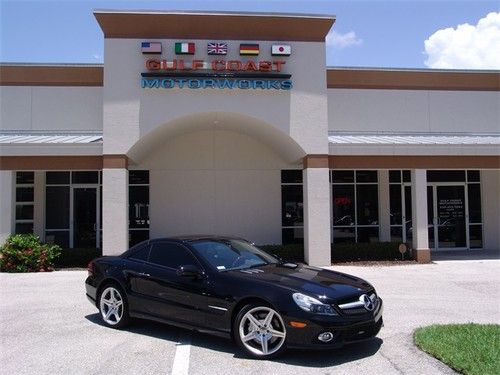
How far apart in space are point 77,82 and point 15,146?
405 cm

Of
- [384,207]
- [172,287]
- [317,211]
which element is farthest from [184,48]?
[172,287]

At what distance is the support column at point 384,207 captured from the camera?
18.4 meters

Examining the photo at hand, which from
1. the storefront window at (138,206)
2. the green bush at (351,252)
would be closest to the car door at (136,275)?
the green bush at (351,252)

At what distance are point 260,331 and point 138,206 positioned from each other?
Answer: 12.5m

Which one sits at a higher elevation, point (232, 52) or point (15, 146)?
point (232, 52)

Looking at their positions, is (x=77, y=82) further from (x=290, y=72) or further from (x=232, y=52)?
(x=290, y=72)

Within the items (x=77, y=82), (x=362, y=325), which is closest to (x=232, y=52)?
(x=77, y=82)

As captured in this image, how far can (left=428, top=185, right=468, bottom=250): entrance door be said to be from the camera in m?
18.8

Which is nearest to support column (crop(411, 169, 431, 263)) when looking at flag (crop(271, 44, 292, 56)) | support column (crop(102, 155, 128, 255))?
flag (crop(271, 44, 292, 56))

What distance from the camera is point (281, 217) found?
18.1 meters

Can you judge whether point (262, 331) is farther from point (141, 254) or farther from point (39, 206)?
point (39, 206)

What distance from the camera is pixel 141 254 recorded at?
775 cm

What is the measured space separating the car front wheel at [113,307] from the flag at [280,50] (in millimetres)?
9434

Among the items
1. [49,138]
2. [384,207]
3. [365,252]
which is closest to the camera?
[365,252]
